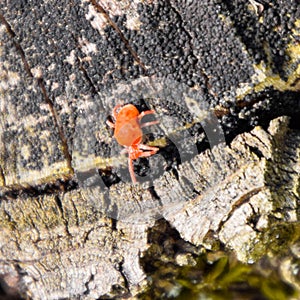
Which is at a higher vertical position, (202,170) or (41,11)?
(41,11)

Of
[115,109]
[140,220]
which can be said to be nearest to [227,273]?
[140,220]

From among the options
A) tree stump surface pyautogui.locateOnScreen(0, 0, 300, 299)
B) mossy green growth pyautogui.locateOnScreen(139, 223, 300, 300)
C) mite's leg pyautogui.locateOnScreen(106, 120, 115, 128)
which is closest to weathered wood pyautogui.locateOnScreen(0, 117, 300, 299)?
tree stump surface pyautogui.locateOnScreen(0, 0, 300, 299)

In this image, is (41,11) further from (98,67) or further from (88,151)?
(88,151)

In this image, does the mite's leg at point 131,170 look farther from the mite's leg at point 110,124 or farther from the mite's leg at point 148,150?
the mite's leg at point 110,124

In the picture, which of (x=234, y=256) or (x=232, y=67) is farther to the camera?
(x=234, y=256)

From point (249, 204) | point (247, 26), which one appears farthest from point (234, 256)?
point (247, 26)

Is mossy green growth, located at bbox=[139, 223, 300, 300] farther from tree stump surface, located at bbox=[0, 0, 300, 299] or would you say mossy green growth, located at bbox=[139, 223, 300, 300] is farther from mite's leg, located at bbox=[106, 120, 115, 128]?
mite's leg, located at bbox=[106, 120, 115, 128]
